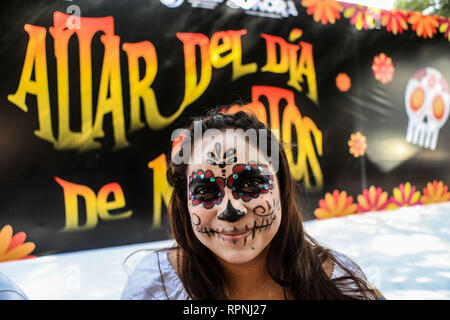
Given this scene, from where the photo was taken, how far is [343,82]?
3715 mm

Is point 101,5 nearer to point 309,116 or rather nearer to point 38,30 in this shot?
point 38,30

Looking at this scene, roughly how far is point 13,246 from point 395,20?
495 centimetres

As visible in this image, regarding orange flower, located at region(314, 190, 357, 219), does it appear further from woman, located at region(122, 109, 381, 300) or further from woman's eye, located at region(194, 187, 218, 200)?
woman's eye, located at region(194, 187, 218, 200)

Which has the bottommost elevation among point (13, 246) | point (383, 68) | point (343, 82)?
point (13, 246)

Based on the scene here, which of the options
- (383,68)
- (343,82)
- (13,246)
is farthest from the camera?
(383,68)

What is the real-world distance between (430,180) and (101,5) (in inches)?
180

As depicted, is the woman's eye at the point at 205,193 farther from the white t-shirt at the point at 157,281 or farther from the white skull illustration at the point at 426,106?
the white skull illustration at the point at 426,106

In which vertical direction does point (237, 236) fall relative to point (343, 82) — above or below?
below

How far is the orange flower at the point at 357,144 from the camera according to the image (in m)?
3.75

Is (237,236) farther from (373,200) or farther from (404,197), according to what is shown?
(404,197)

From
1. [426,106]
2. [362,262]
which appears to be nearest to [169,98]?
[362,262]

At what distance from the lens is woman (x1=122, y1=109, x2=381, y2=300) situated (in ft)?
2.80

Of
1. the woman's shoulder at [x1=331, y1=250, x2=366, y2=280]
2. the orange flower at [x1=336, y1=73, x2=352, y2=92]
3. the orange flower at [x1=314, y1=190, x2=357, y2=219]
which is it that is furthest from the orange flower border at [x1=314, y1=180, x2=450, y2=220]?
the woman's shoulder at [x1=331, y1=250, x2=366, y2=280]

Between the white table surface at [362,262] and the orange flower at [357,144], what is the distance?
31.6 inches
